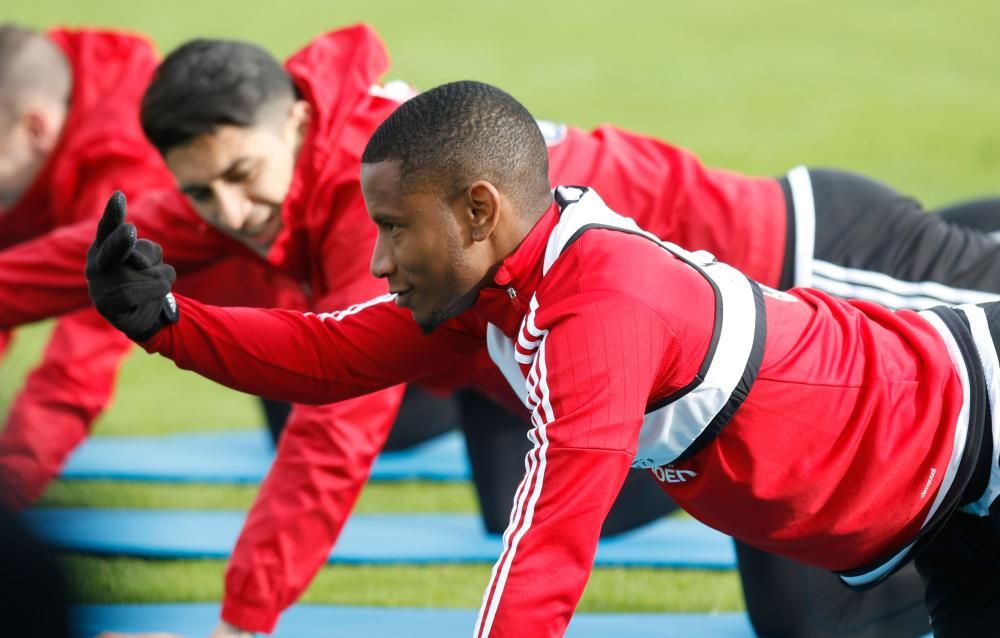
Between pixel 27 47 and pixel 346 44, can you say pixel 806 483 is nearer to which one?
pixel 346 44

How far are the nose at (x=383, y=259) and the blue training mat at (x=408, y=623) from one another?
4.93 feet

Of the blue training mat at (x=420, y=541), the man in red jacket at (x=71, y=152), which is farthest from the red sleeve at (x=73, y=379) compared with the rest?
the blue training mat at (x=420, y=541)

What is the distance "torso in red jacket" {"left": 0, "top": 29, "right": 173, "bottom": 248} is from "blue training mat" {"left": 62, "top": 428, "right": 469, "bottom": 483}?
2.92 ft

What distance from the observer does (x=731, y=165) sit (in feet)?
32.1

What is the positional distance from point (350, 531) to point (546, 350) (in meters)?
2.50

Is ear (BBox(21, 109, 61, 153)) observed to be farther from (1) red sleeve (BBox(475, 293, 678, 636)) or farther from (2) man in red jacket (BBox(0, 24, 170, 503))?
(1) red sleeve (BBox(475, 293, 678, 636))

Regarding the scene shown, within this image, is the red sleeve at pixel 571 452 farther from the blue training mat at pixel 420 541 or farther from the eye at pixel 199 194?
the blue training mat at pixel 420 541

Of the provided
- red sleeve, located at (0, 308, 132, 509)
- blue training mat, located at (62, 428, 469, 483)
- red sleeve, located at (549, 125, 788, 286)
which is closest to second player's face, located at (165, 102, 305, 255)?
red sleeve, located at (549, 125, 788, 286)

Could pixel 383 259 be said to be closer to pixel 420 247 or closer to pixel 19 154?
pixel 420 247

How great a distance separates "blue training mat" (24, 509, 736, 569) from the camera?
4.18 metres

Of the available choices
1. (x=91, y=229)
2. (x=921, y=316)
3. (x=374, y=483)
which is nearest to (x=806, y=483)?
(x=921, y=316)

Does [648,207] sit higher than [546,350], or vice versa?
[546,350]

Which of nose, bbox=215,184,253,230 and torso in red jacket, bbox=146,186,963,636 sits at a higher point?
torso in red jacket, bbox=146,186,963,636

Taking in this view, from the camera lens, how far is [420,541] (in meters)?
4.36
